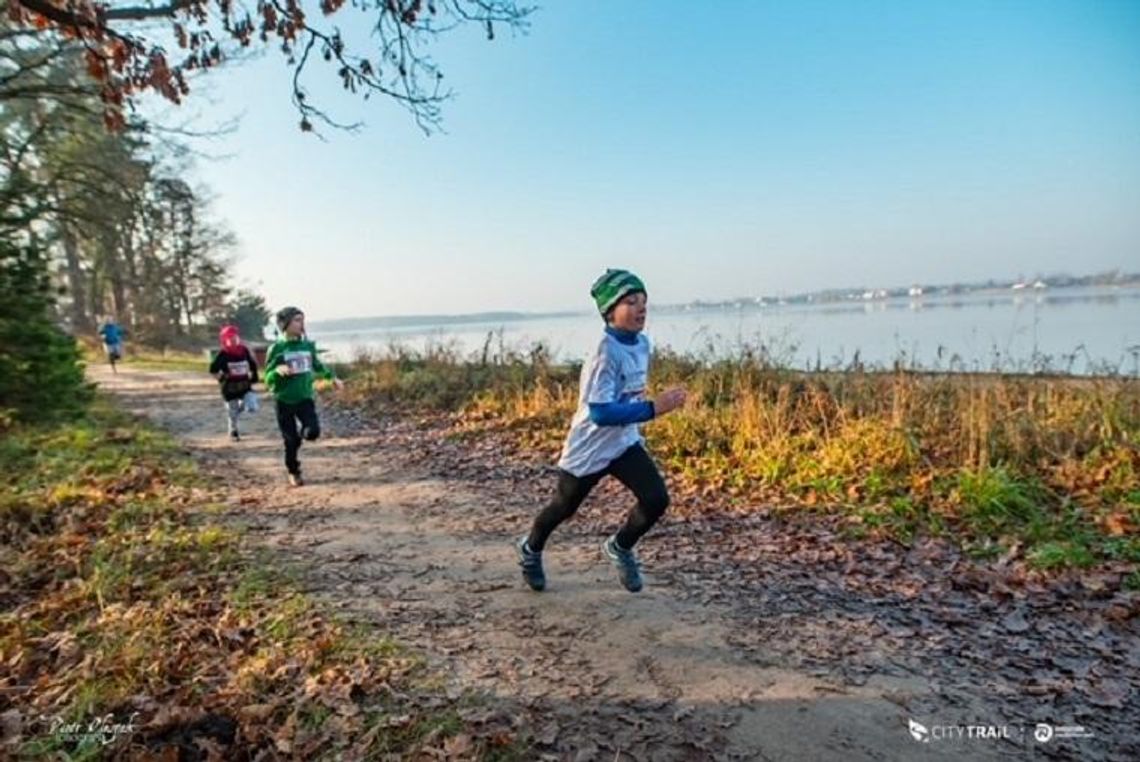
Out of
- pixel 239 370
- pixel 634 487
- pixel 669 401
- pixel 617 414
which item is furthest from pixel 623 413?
pixel 239 370

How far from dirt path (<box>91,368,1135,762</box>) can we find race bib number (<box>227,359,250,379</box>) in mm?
3915

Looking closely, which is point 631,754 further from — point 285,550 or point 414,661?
point 285,550

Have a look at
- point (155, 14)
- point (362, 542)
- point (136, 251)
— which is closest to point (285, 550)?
point (362, 542)

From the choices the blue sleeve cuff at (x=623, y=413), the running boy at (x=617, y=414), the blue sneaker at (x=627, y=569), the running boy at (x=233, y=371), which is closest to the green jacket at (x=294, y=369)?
the running boy at (x=233, y=371)

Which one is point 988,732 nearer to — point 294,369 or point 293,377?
point 294,369

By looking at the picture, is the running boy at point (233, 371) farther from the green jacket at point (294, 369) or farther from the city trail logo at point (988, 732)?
the city trail logo at point (988, 732)

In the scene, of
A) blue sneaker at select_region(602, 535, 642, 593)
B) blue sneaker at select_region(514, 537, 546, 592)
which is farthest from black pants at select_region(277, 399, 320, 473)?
blue sneaker at select_region(602, 535, 642, 593)

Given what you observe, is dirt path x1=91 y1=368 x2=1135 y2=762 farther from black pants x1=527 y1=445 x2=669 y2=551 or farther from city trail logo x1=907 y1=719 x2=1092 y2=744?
black pants x1=527 y1=445 x2=669 y2=551

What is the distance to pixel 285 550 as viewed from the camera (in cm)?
515

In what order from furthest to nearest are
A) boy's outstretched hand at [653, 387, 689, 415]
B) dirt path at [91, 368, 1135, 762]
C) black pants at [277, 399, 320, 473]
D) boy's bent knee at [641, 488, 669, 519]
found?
black pants at [277, 399, 320, 473]
boy's bent knee at [641, 488, 669, 519]
boy's outstretched hand at [653, 387, 689, 415]
dirt path at [91, 368, 1135, 762]

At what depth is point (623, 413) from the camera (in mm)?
3588

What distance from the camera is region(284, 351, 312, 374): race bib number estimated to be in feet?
22.8

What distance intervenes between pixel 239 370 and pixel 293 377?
11.6 feet

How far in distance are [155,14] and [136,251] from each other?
2406 centimetres
